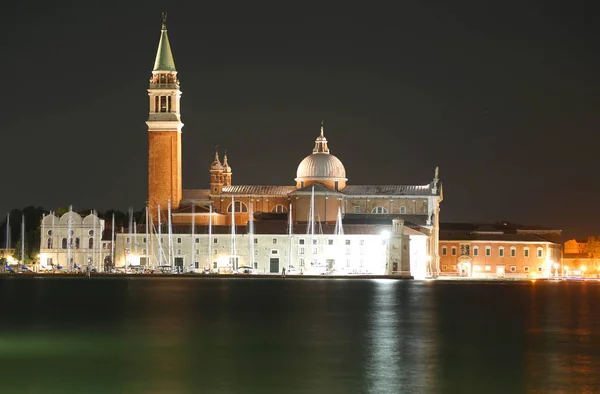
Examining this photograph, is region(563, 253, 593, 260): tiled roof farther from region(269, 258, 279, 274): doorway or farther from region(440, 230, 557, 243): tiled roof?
region(269, 258, 279, 274): doorway

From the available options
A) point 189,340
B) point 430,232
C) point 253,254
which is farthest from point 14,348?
point 430,232

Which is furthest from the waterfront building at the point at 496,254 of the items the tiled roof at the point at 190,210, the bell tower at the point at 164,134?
the bell tower at the point at 164,134

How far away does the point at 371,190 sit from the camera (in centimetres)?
9588

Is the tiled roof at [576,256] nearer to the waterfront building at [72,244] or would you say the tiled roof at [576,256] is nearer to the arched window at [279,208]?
the arched window at [279,208]

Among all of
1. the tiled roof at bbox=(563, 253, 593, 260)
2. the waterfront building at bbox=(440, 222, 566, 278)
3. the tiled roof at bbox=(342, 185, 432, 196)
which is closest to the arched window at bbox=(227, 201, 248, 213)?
the tiled roof at bbox=(342, 185, 432, 196)

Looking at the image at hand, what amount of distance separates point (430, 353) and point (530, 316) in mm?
16103

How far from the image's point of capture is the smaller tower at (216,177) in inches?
3826

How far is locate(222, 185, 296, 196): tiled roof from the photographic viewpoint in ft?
315

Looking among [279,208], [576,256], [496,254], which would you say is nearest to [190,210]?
[279,208]

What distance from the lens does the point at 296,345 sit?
109 feet

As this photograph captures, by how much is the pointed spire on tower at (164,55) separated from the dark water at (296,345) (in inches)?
1482

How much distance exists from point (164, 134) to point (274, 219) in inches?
420

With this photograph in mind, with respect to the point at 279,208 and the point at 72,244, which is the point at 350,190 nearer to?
the point at 279,208

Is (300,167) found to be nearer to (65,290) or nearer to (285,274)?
(285,274)
